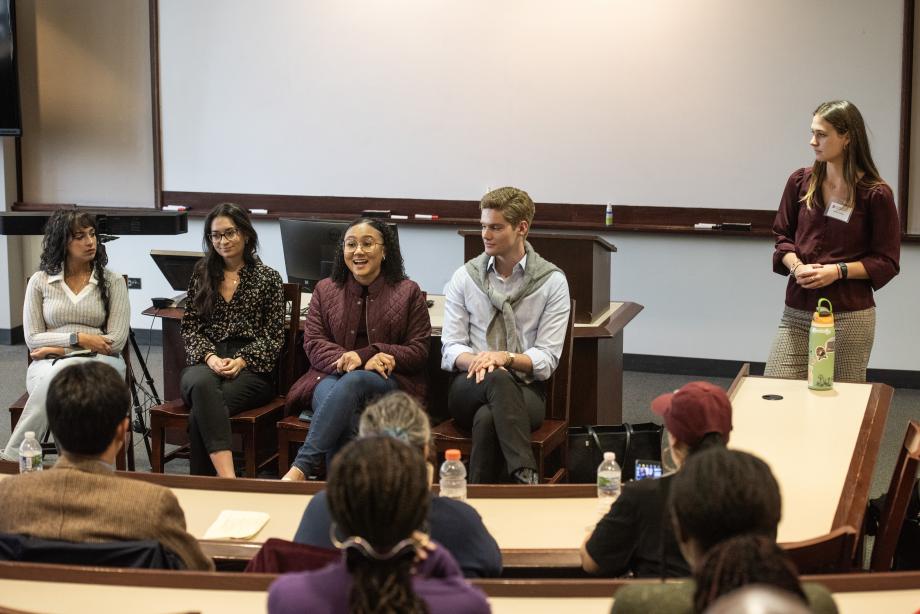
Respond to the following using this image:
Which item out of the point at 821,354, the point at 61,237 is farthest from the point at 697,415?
the point at 61,237

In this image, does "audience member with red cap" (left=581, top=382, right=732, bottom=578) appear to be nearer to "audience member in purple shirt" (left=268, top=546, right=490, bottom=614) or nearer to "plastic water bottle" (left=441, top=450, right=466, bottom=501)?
"plastic water bottle" (left=441, top=450, right=466, bottom=501)

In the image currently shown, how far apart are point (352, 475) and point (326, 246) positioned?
3180 millimetres

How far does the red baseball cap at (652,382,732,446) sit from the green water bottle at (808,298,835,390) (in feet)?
4.87

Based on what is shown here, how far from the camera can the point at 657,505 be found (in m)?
2.30

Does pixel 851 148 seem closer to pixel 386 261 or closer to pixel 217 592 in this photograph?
pixel 386 261

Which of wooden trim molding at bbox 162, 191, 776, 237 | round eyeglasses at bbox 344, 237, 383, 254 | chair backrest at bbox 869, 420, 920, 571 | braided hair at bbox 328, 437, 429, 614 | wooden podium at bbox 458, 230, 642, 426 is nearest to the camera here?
braided hair at bbox 328, 437, 429, 614

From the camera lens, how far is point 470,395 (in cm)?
397

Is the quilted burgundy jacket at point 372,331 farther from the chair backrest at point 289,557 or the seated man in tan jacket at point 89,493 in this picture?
the chair backrest at point 289,557

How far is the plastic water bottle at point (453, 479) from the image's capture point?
280cm

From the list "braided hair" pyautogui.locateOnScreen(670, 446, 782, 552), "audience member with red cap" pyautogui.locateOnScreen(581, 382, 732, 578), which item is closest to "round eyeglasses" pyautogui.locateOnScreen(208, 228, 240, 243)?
"audience member with red cap" pyautogui.locateOnScreen(581, 382, 732, 578)

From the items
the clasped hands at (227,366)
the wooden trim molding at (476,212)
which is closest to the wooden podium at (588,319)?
the clasped hands at (227,366)

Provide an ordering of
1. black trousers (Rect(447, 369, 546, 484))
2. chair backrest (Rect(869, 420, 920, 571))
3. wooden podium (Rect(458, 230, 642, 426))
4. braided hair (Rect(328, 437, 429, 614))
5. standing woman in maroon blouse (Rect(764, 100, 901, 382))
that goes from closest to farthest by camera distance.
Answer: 1. braided hair (Rect(328, 437, 429, 614))
2. chair backrest (Rect(869, 420, 920, 571))
3. black trousers (Rect(447, 369, 546, 484))
4. standing woman in maroon blouse (Rect(764, 100, 901, 382))
5. wooden podium (Rect(458, 230, 642, 426))

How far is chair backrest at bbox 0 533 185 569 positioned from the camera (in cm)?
223

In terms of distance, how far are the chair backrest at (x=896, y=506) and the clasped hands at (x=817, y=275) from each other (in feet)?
3.10
